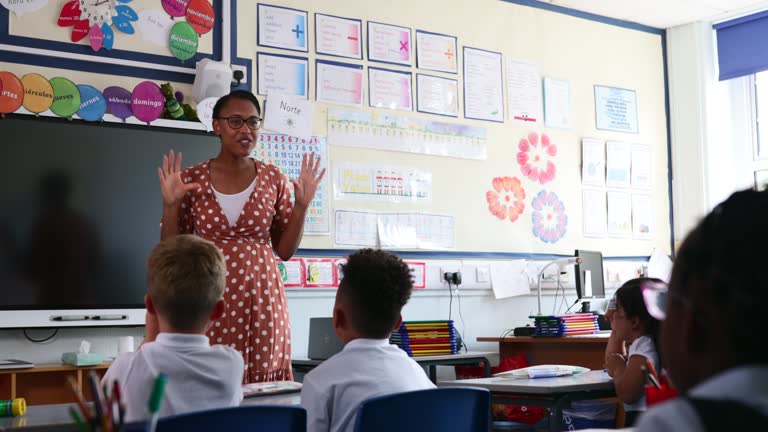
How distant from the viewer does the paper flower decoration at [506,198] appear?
17.8 ft

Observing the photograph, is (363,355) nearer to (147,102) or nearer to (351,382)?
(351,382)

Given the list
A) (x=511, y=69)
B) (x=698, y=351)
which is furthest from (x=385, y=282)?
(x=511, y=69)

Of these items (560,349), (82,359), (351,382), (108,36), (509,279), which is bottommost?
(560,349)

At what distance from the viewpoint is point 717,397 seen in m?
0.64

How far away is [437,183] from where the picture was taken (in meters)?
5.20

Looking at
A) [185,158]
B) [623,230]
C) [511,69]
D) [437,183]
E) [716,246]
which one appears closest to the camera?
[716,246]

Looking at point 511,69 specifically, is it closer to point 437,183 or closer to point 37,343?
point 437,183

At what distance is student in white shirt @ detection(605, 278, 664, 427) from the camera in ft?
9.24

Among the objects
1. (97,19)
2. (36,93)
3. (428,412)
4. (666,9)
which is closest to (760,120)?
(666,9)

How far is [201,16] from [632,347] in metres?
2.72

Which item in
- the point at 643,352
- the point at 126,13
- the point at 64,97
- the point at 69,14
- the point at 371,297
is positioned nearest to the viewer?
the point at 371,297

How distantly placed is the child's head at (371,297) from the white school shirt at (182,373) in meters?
0.36

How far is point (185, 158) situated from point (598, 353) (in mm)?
2356

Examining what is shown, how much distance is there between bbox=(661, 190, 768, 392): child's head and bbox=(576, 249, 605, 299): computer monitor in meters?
4.66
